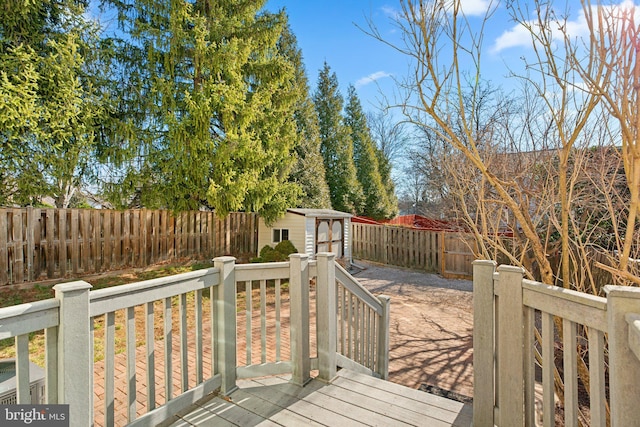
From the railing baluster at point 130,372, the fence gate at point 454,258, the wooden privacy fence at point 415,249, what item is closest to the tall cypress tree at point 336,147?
the wooden privacy fence at point 415,249

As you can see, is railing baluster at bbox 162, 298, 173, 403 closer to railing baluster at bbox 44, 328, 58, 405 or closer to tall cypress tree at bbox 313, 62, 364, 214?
railing baluster at bbox 44, 328, 58, 405

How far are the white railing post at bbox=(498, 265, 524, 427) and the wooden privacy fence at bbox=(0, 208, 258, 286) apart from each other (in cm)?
821

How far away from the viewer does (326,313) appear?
2.54m

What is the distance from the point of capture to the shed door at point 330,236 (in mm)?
10008

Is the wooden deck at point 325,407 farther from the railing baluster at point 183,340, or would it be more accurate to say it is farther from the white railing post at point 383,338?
the white railing post at point 383,338

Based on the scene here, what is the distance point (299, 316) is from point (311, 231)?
7.24 meters

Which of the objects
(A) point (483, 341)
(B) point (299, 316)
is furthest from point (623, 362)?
(B) point (299, 316)

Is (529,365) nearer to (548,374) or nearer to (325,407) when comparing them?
(548,374)

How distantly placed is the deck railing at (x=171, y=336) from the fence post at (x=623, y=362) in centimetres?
170

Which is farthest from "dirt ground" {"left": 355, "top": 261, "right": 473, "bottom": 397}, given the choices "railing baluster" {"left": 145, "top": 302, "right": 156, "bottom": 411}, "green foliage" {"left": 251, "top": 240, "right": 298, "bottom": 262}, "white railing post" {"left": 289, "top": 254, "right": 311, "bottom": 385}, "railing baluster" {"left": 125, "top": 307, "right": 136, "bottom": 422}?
"railing baluster" {"left": 125, "top": 307, "right": 136, "bottom": 422}

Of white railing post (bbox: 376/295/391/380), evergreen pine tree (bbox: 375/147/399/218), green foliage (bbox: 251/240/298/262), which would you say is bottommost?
white railing post (bbox: 376/295/391/380)

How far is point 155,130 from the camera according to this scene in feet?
28.1

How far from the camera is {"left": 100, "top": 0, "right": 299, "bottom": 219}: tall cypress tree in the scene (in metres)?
8.37

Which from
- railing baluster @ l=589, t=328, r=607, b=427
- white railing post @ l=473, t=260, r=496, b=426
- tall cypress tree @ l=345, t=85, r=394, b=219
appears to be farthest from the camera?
tall cypress tree @ l=345, t=85, r=394, b=219
